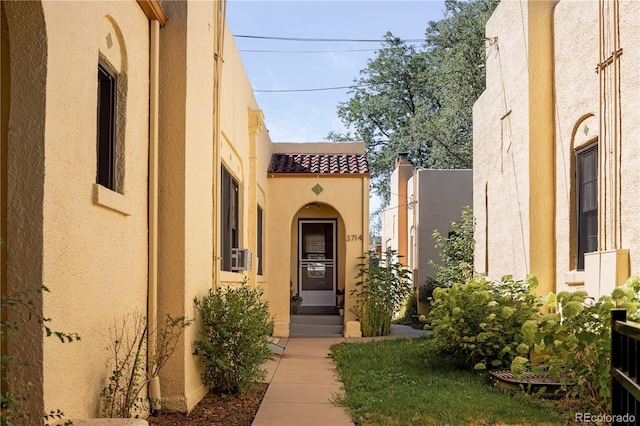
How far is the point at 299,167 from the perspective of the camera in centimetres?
1562

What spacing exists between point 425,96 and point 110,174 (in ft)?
93.5

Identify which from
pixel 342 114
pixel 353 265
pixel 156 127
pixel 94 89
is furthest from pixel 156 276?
pixel 342 114

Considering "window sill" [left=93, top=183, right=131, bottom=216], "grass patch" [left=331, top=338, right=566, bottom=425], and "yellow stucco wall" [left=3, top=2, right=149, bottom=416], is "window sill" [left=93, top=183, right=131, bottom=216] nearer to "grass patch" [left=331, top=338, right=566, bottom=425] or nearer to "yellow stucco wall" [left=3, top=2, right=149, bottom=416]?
"yellow stucco wall" [left=3, top=2, right=149, bottom=416]

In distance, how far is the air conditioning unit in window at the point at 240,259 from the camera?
985 cm

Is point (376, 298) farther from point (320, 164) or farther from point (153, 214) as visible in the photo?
point (153, 214)

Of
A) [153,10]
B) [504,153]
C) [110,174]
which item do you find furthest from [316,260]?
[110,174]

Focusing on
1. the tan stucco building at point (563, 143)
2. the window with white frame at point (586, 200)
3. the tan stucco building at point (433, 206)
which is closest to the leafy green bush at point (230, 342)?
the tan stucco building at point (563, 143)

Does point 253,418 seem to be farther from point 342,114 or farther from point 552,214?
point 342,114

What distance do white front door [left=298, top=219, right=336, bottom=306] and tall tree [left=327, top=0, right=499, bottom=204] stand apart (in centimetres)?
1145

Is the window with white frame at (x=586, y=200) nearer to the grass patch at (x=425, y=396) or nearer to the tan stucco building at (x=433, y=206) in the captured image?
the grass patch at (x=425, y=396)

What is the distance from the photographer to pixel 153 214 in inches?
247

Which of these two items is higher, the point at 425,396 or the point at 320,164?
the point at 320,164

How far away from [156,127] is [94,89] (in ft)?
5.40

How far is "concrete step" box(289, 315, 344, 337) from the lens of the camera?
14977mm
